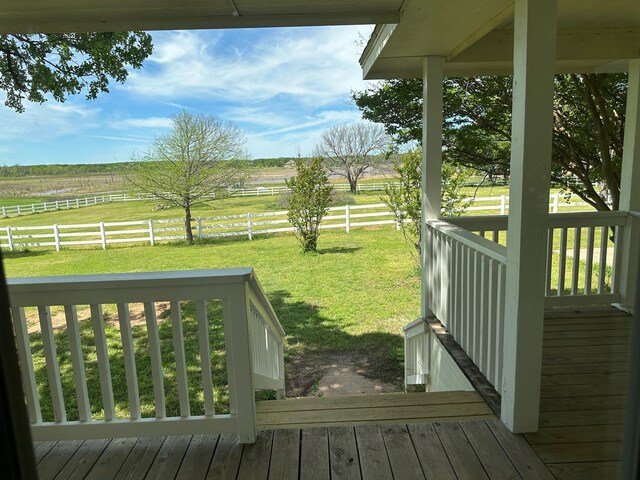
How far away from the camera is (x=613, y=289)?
3568 mm

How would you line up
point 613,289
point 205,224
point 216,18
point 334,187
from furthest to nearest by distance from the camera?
point 205,224 → point 334,187 → point 613,289 → point 216,18

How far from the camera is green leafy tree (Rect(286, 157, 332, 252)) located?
31.0 feet

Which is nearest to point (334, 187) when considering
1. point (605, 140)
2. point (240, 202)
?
point (240, 202)

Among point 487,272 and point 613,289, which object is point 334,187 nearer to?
point 613,289

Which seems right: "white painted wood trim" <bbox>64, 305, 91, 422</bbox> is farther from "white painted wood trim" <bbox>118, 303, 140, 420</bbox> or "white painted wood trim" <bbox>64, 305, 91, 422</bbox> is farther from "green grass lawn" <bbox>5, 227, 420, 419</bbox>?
"green grass lawn" <bbox>5, 227, 420, 419</bbox>

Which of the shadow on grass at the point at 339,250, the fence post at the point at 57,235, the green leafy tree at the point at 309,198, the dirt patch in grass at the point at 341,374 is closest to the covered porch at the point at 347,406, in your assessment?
the dirt patch in grass at the point at 341,374

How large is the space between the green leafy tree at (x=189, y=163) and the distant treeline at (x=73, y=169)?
1.77 feet

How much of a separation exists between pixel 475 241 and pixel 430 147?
116cm

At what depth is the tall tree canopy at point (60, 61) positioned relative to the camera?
5.97m

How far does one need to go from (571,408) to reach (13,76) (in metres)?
7.68

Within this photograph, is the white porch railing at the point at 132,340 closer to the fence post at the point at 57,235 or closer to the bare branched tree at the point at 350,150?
the bare branched tree at the point at 350,150

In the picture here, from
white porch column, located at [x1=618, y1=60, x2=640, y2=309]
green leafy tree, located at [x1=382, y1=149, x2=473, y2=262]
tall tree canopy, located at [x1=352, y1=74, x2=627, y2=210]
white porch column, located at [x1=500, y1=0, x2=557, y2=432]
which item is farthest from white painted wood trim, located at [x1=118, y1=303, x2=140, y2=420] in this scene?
green leafy tree, located at [x1=382, y1=149, x2=473, y2=262]

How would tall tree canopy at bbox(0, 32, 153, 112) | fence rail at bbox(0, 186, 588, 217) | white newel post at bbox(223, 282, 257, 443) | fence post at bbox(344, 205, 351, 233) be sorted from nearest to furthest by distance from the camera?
1. white newel post at bbox(223, 282, 257, 443)
2. tall tree canopy at bbox(0, 32, 153, 112)
3. fence rail at bbox(0, 186, 588, 217)
4. fence post at bbox(344, 205, 351, 233)

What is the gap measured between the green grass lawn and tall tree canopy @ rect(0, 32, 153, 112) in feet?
8.49
